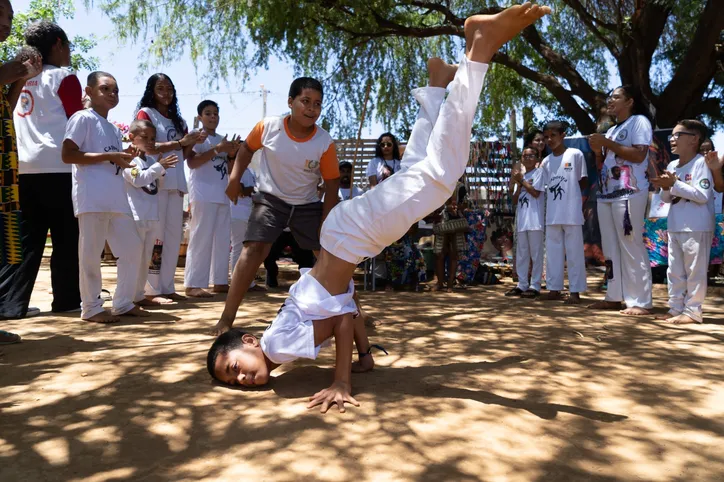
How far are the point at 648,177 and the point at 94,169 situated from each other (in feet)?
15.6

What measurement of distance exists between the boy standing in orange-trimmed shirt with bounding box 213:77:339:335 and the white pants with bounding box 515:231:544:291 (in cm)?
353

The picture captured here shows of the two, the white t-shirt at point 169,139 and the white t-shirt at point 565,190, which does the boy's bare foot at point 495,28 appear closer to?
the white t-shirt at point 169,139

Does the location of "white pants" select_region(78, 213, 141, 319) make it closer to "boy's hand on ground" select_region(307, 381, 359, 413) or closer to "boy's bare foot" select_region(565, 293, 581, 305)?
"boy's hand on ground" select_region(307, 381, 359, 413)

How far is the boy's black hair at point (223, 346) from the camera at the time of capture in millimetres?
3318

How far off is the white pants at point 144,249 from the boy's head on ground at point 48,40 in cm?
148

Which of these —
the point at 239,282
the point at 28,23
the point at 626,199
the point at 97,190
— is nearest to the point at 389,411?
the point at 239,282

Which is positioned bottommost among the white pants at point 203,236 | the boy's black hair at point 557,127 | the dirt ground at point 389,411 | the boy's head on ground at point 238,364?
the dirt ground at point 389,411

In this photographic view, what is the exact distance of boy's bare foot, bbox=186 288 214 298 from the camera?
6809 millimetres

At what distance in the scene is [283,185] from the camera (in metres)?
4.63

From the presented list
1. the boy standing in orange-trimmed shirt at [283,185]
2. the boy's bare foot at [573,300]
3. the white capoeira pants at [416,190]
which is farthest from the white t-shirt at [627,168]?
the white capoeira pants at [416,190]

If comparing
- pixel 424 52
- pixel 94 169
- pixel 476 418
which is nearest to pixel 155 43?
pixel 424 52

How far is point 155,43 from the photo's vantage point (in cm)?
1166

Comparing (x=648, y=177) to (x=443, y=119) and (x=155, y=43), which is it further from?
(x=155, y=43)

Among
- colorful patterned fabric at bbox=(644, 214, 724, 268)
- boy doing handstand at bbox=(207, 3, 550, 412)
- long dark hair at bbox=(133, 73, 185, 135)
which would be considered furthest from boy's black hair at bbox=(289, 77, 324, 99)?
colorful patterned fabric at bbox=(644, 214, 724, 268)
